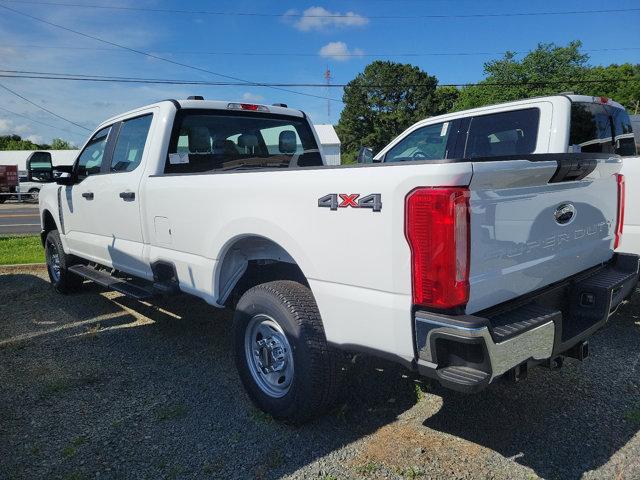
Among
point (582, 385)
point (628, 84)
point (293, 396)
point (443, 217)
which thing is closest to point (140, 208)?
point (293, 396)

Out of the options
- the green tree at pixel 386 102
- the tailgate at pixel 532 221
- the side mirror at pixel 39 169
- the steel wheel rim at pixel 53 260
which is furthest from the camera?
the green tree at pixel 386 102

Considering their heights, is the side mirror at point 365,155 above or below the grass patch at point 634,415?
above

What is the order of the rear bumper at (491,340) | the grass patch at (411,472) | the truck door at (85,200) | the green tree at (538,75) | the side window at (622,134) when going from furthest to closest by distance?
the green tree at (538,75)
the side window at (622,134)
the truck door at (85,200)
the grass patch at (411,472)
the rear bumper at (491,340)

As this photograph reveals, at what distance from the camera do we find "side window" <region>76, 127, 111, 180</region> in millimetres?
5160

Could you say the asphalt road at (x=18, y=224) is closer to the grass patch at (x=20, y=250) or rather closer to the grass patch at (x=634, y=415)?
the grass patch at (x=20, y=250)

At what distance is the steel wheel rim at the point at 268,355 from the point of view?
117 inches

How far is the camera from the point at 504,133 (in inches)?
211

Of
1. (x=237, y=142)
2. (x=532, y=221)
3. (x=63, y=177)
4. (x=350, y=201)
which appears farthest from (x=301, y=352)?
(x=63, y=177)

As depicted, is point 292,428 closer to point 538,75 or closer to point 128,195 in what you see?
point 128,195

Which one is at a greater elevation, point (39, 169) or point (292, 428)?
point (39, 169)

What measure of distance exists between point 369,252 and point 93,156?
13.7ft

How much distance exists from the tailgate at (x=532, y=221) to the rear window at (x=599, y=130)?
1940 millimetres

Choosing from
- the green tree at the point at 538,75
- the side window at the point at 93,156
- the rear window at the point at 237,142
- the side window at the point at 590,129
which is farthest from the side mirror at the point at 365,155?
the green tree at the point at 538,75

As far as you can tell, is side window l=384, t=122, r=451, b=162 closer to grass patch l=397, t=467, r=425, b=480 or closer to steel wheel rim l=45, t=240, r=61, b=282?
grass patch l=397, t=467, r=425, b=480
